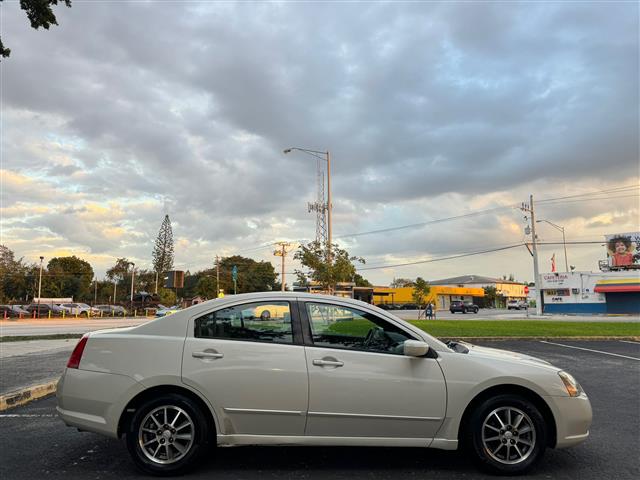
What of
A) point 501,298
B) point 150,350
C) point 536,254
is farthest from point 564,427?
point 501,298

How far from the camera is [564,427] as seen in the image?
13.7 feet

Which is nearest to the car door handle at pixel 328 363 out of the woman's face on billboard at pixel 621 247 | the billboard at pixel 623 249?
the billboard at pixel 623 249

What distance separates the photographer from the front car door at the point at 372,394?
4.04 metres

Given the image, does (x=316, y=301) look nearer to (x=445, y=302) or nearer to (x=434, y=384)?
(x=434, y=384)

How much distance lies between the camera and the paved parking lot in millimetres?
4070

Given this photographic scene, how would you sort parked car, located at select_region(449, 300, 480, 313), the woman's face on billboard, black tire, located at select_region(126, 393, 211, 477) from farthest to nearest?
1. parked car, located at select_region(449, 300, 480, 313)
2. the woman's face on billboard
3. black tire, located at select_region(126, 393, 211, 477)

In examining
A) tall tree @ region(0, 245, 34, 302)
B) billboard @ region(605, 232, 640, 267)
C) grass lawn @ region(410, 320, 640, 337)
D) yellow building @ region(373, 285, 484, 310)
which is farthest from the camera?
yellow building @ region(373, 285, 484, 310)

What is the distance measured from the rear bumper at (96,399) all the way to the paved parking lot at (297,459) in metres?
0.40

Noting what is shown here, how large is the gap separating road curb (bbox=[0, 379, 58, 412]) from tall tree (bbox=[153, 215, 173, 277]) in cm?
9312

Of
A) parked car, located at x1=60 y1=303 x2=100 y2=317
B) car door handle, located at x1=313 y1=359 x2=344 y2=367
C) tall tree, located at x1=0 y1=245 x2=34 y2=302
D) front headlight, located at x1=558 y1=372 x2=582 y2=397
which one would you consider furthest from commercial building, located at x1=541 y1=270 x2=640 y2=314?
tall tree, located at x1=0 y1=245 x2=34 y2=302

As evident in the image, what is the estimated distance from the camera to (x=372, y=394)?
13.3ft

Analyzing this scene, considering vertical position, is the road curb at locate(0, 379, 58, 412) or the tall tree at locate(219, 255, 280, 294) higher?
the tall tree at locate(219, 255, 280, 294)

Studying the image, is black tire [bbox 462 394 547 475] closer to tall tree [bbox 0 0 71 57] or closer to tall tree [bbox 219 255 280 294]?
tall tree [bbox 0 0 71 57]

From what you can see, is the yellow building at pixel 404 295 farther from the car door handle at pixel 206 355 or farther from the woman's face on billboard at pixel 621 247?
the car door handle at pixel 206 355
